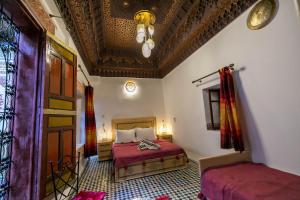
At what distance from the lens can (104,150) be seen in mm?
3904

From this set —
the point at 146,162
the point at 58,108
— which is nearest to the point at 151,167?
the point at 146,162

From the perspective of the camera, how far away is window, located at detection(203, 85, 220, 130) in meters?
3.14

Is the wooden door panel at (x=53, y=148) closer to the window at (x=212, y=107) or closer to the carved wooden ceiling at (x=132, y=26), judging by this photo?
the carved wooden ceiling at (x=132, y=26)

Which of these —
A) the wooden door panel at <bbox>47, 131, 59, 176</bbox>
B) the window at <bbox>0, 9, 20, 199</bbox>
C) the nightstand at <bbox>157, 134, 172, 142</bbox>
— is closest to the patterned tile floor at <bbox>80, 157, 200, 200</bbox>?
the wooden door panel at <bbox>47, 131, 59, 176</bbox>

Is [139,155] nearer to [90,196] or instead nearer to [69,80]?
[90,196]

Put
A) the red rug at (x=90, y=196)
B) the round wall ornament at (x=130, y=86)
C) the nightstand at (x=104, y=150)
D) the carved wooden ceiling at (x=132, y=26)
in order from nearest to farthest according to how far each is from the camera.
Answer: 1. the red rug at (x=90, y=196)
2. the carved wooden ceiling at (x=132, y=26)
3. the nightstand at (x=104, y=150)
4. the round wall ornament at (x=130, y=86)

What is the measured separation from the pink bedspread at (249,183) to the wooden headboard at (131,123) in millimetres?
3036

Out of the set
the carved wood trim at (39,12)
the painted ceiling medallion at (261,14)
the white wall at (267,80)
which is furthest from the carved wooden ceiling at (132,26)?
the carved wood trim at (39,12)

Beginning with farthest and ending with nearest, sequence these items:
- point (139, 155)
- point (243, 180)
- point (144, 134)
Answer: point (144, 134) → point (139, 155) → point (243, 180)

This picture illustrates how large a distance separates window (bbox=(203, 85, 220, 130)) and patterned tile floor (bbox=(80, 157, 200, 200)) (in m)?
0.98

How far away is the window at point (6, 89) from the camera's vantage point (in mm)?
1213

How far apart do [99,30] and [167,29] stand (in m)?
1.64

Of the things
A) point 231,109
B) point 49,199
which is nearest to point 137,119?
point 231,109

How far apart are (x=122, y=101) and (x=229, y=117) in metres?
3.26
